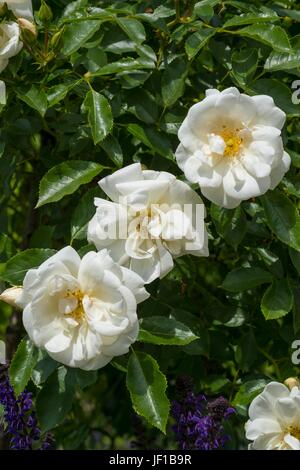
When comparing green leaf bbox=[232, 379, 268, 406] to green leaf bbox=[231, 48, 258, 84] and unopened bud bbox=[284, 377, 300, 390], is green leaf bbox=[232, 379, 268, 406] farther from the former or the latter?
green leaf bbox=[231, 48, 258, 84]

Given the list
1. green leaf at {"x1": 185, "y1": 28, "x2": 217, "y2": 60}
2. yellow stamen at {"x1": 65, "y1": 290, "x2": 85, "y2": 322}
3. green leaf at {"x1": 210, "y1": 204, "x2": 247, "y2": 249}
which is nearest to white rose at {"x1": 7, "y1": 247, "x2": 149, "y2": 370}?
yellow stamen at {"x1": 65, "y1": 290, "x2": 85, "y2": 322}

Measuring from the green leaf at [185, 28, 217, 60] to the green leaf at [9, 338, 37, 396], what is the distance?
0.60 metres

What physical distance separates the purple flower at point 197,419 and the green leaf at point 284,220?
37cm

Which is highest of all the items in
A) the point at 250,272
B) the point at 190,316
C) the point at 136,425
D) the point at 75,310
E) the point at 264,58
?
the point at 264,58

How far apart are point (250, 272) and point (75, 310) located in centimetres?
41

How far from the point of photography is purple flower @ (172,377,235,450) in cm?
178

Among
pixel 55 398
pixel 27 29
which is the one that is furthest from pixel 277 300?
pixel 27 29

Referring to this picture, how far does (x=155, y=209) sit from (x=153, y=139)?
9.3 inches

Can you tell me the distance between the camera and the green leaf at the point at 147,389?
154 cm

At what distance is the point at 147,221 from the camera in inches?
60.4

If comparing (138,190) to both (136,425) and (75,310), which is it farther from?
(136,425)

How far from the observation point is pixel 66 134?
6.30 feet

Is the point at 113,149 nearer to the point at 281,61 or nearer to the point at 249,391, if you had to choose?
the point at 281,61

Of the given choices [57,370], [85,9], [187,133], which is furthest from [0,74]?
[57,370]
